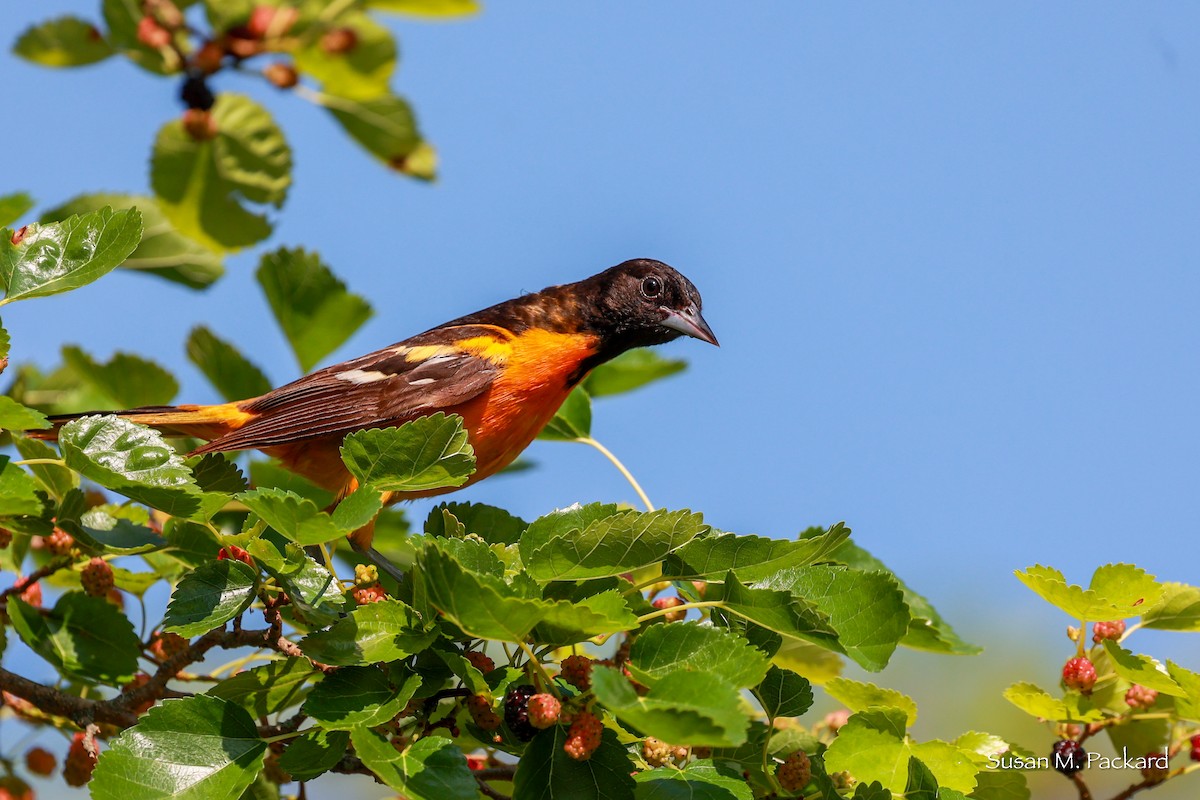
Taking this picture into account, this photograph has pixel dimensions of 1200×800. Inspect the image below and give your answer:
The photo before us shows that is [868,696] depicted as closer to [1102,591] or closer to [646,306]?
[1102,591]

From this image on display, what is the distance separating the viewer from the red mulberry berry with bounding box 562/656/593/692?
2.51 metres

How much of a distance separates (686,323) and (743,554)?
303 cm

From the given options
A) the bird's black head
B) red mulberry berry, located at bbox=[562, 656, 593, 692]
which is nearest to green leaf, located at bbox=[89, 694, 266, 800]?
red mulberry berry, located at bbox=[562, 656, 593, 692]

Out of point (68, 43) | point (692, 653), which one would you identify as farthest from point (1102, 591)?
point (68, 43)

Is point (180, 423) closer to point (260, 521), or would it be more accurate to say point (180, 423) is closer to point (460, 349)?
point (460, 349)

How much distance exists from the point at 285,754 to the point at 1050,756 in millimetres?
1971

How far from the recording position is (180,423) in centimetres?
490

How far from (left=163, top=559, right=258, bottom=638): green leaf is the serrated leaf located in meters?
0.39

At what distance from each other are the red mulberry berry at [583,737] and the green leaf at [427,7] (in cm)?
297

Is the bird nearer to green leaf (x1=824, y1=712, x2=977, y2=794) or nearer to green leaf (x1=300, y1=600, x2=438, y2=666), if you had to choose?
green leaf (x1=300, y1=600, x2=438, y2=666)

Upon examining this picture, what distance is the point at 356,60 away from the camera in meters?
4.41

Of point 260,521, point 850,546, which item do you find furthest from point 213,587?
point 850,546

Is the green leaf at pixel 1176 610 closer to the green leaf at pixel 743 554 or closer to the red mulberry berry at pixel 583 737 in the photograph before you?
the green leaf at pixel 743 554

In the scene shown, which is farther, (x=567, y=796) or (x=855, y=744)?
(x=855, y=744)
